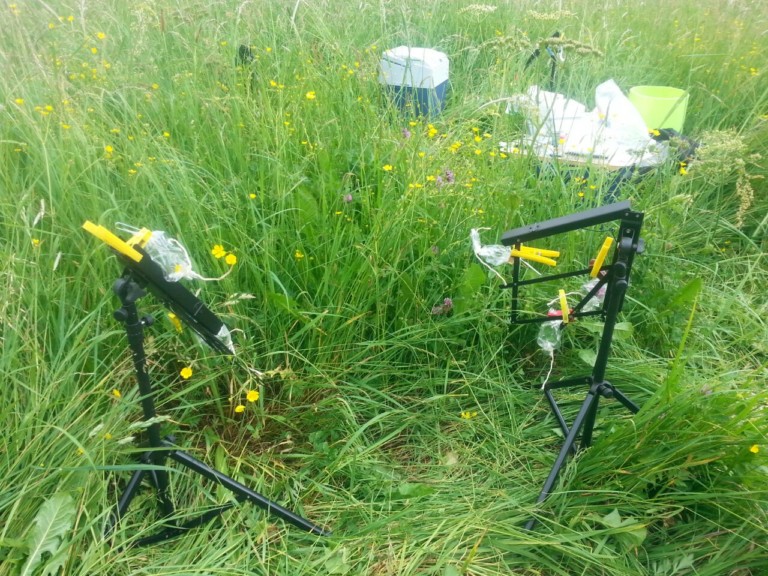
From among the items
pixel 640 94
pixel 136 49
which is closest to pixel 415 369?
pixel 136 49

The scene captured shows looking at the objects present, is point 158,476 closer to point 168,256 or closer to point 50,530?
point 50,530

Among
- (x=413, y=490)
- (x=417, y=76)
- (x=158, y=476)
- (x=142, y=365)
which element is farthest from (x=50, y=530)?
(x=417, y=76)

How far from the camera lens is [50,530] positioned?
3.76ft

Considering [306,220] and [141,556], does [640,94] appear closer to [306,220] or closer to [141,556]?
[306,220]

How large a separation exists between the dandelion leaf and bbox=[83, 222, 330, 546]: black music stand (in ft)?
0.33

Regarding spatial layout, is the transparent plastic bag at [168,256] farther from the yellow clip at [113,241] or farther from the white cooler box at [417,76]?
the white cooler box at [417,76]

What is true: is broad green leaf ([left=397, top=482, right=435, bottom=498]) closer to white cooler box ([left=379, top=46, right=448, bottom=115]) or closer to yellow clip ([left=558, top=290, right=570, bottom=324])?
yellow clip ([left=558, top=290, right=570, bottom=324])

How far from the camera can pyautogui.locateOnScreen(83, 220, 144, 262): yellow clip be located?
0.94 meters

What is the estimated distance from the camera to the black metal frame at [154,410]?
3.47 feet

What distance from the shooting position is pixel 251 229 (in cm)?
181

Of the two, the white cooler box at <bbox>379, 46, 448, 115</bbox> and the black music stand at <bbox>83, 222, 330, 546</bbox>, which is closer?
the black music stand at <bbox>83, 222, 330, 546</bbox>

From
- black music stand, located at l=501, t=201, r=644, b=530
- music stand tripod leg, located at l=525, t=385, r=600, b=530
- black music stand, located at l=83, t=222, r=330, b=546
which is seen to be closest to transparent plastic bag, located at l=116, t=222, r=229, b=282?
Result: black music stand, located at l=83, t=222, r=330, b=546

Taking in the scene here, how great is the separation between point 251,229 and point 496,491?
1.08 meters

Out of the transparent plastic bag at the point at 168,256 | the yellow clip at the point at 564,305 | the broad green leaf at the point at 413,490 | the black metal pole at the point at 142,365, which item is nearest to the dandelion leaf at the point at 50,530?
the black metal pole at the point at 142,365
